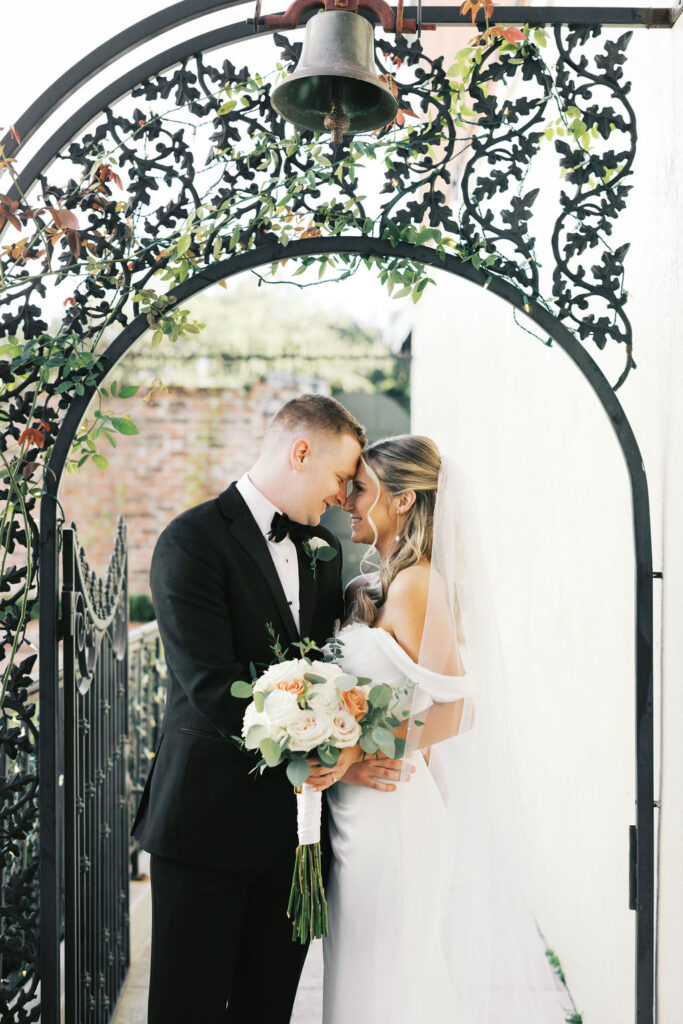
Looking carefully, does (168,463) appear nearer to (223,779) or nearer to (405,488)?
(405,488)

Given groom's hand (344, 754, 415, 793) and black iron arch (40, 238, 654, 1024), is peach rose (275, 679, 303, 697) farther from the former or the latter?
black iron arch (40, 238, 654, 1024)

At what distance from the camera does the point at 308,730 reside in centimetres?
227

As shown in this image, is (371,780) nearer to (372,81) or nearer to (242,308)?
(372,81)

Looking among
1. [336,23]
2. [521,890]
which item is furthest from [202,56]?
[521,890]

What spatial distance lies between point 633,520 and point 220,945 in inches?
62.3

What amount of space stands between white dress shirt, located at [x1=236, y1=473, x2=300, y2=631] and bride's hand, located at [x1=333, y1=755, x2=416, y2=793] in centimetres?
42

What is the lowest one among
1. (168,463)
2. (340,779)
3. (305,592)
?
(340,779)

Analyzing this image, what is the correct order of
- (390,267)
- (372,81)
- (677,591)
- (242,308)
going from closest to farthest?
1. (372,81)
2. (677,591)
3. (390,267)
4. (242,308)

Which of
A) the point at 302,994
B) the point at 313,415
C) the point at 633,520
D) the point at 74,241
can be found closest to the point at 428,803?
the point at 633,520

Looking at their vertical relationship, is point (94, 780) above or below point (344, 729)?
below

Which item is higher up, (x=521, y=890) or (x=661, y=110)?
(x=661, y=110)

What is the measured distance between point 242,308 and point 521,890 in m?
12.9

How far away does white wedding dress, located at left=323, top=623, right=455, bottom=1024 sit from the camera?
2.54 metres

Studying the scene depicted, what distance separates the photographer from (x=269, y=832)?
254cm
